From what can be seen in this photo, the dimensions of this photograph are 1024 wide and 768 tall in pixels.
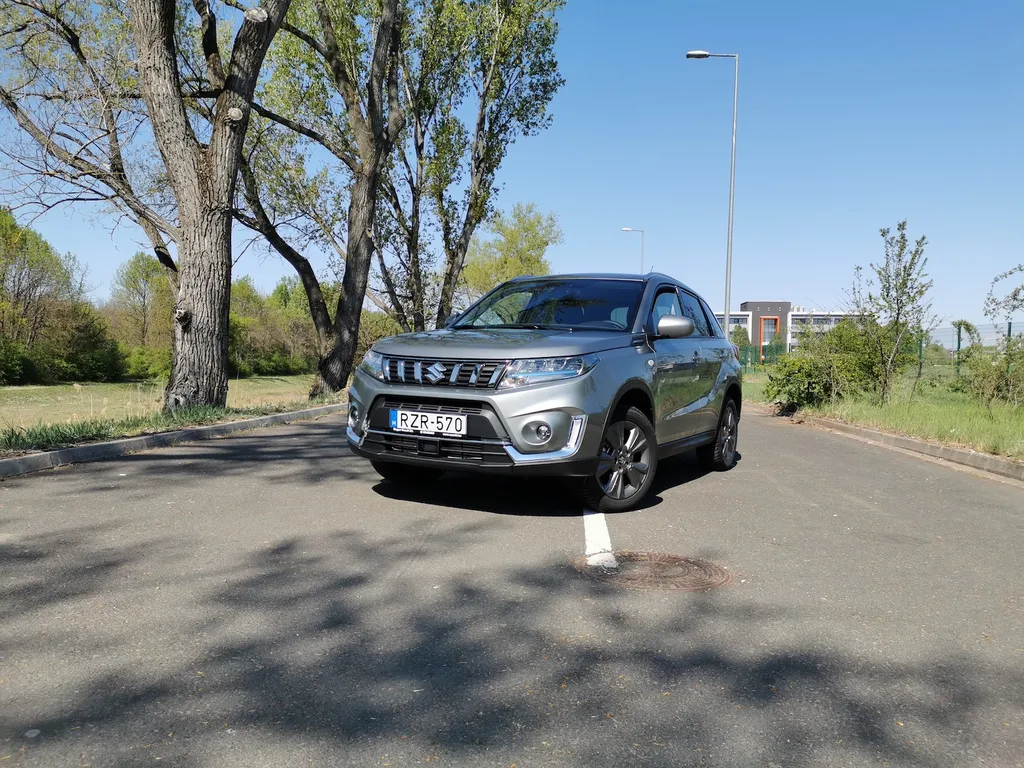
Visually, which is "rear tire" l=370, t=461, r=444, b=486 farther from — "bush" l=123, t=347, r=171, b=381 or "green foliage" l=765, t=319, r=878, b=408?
"bush" l=123, t=347, r=171, b=381

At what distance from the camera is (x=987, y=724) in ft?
8.84

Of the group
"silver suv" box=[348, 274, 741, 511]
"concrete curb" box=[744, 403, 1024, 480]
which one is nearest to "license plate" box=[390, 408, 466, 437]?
"silver suv" box=[348, 274, 741, 511]

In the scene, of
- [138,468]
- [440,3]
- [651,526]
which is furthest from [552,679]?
[440,3]

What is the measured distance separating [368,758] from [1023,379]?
1412 cm

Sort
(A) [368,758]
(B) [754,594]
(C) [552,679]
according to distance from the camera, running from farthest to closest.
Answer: (B) [754,594] → (C) [552,679] → (A) [368,758]

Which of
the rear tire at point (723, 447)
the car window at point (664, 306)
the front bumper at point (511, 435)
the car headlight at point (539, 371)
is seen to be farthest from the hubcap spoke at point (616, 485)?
the rear tire at point (723, 447)

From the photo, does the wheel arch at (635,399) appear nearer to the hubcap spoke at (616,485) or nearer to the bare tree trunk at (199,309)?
the hubcap spoke at (616,485)

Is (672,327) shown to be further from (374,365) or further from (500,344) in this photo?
(374,365)

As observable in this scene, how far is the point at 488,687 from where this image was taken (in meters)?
2.80

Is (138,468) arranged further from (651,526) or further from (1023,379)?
(1023,379)

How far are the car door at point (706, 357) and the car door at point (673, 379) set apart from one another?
11 cm

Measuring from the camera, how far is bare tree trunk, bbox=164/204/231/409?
35.3 feet

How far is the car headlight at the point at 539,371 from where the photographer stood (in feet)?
17.2

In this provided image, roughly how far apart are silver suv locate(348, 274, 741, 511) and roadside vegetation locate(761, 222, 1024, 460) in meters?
7.11
